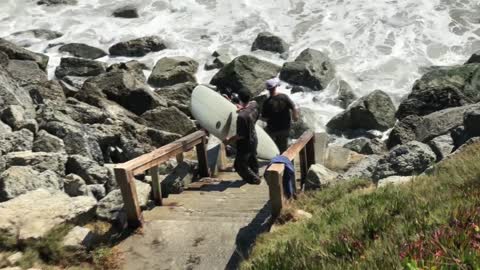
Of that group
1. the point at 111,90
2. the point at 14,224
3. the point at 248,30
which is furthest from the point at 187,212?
the point at 248,30

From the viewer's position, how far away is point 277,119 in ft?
33.5

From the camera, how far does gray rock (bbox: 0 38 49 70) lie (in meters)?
18.7

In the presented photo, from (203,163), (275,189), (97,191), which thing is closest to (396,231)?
(275,189)

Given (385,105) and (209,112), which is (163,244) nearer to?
(209,112)

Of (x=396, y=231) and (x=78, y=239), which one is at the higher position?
(x=396, y=231)

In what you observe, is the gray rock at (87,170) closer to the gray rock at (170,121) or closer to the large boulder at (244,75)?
the gray rock at (170,121)

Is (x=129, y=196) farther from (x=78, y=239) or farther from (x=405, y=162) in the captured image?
(x=405, y=162)

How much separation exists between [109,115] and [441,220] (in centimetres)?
1145

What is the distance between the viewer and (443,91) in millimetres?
15297

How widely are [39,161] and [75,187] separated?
112 centimetres

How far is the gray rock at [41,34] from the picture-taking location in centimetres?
2480

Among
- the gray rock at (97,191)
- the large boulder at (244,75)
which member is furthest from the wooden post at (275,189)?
the large boulder at (244,75)

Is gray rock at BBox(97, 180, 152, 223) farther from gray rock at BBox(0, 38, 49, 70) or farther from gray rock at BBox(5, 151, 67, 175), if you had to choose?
gray rock at BBox(0, 38, 49, 70)

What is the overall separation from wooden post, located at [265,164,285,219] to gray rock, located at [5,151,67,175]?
3974 millimetres
